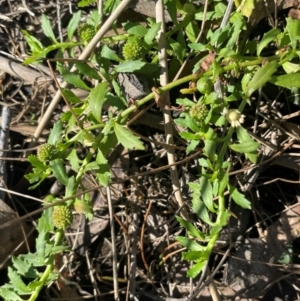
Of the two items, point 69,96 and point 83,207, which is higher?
point 69,96

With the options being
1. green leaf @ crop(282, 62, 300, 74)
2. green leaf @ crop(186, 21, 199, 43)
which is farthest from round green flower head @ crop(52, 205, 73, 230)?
green leaf @ crop(282, 62, 300, 74)

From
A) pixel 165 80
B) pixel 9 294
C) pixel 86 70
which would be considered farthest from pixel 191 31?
pixel 9 294

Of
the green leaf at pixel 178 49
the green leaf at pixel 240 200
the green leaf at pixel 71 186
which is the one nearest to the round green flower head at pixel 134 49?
the green leaf at pixel 178 49

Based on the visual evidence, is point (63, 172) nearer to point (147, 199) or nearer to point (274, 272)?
point (147, 199)

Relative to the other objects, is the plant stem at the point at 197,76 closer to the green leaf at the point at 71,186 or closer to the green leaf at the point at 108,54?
the green leaf at the point at 108,54

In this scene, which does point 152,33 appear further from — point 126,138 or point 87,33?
point 126,138

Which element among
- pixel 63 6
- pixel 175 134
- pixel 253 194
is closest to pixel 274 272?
pixel 253 194

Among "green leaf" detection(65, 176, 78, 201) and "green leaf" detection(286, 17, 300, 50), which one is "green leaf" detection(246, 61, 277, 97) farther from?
"green leaf" detection(65, 176, 78, 201)

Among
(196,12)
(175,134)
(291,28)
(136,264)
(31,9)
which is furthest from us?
(31,9)
